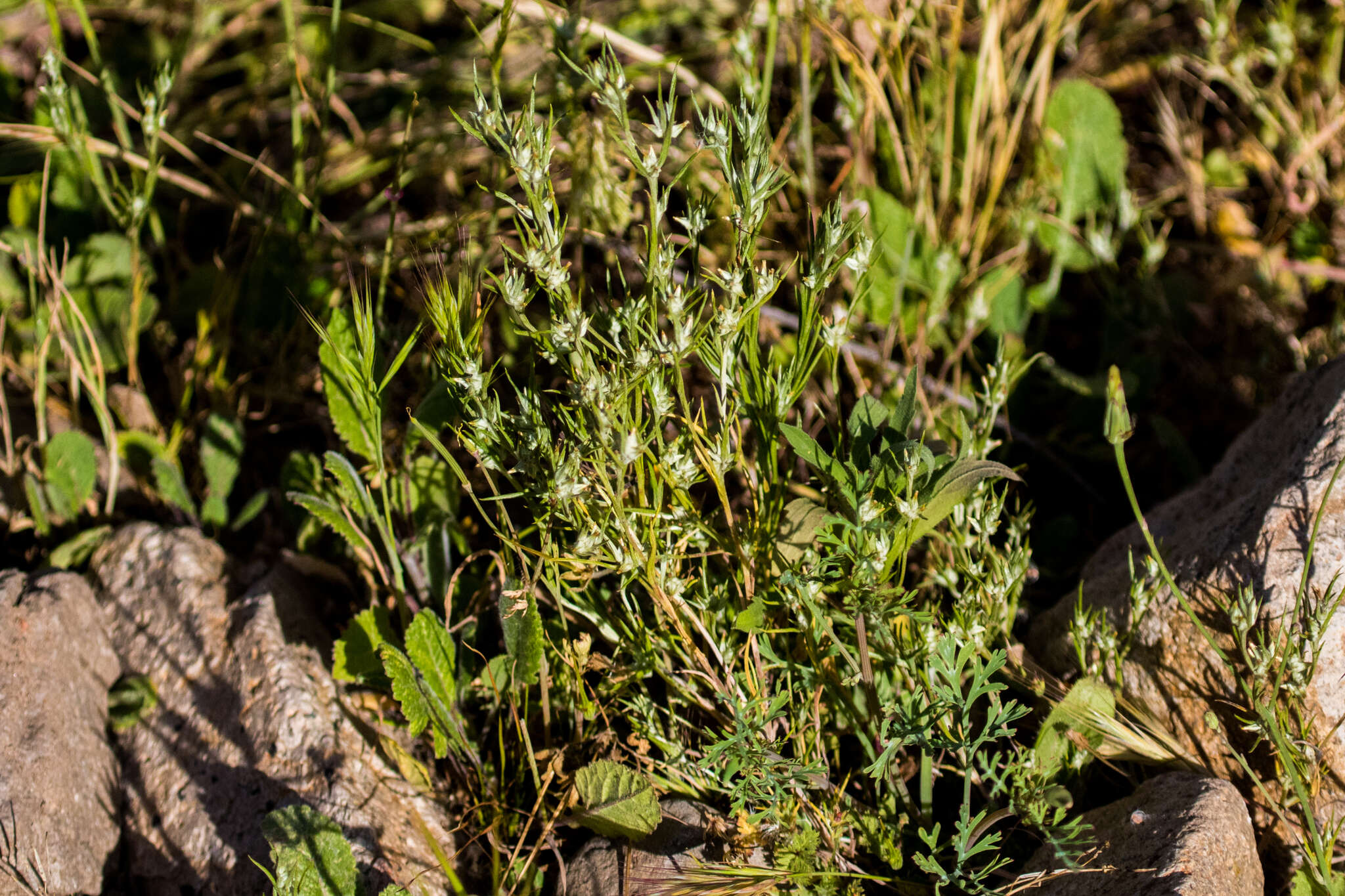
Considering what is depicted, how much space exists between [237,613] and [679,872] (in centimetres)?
105

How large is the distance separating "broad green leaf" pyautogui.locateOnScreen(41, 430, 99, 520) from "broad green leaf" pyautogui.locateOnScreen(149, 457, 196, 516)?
0.14 meters

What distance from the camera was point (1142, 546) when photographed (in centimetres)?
198

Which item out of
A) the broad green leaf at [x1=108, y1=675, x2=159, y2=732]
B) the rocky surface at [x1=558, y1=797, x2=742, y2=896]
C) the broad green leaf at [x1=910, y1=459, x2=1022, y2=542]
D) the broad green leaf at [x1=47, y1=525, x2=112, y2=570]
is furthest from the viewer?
the broad green leaf at [x1=47, y1=525, x2=112, y2=570]

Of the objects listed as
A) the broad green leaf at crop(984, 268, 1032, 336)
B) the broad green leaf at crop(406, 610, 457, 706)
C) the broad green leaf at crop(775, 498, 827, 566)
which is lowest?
the broad green leaf at crop(406, 610, 457, 706)

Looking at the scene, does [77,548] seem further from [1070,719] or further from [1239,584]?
[1239,584]

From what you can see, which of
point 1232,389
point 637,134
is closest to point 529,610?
point 637,134

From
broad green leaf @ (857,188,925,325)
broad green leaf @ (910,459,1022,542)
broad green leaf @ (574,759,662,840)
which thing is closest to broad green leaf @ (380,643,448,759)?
broad green leaf @ (574,759,662,840)

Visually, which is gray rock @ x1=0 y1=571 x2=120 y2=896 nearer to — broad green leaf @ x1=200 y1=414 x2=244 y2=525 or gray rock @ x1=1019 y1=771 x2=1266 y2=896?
broad green leaf @ x1=200 y1=414 x2=244 y2=525

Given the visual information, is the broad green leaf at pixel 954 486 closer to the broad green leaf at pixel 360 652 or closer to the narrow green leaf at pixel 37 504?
the broad green leaf at pixel 360 652

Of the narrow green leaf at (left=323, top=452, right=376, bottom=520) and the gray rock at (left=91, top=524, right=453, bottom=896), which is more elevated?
the narrow green leaf at (left=323, top=452, right=376, bottom=520)

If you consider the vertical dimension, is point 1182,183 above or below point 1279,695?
above

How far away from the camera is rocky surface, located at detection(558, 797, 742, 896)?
5.19 ft

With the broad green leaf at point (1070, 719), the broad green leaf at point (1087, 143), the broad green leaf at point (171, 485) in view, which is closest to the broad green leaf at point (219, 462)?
the broad green leaf at point (171, 485)

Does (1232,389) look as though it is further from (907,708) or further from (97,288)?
(97,288)
